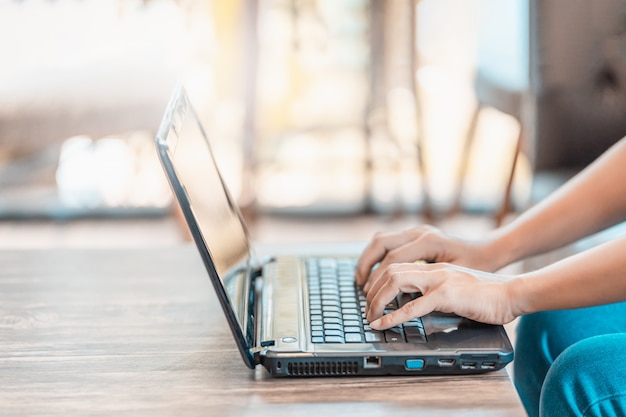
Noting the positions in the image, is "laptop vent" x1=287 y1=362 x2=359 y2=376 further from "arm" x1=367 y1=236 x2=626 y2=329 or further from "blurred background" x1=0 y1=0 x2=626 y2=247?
"blurred background" x1=0 y1=0 x2=626 y2=247

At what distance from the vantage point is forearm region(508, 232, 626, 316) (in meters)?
0.88

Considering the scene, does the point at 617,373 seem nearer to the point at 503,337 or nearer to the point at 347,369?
the point at 503,337

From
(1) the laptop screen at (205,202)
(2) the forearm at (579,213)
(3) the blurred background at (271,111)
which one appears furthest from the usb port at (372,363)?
(3) the blurred background at (271,111)

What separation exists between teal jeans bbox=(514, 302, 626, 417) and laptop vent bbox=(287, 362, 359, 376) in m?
0.23

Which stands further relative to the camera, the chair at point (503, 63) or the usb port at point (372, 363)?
the chair at point (503, 63)

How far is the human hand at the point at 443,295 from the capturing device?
0.84 metres

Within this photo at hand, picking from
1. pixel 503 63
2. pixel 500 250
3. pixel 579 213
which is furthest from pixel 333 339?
pixel 503 63

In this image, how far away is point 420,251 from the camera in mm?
1031

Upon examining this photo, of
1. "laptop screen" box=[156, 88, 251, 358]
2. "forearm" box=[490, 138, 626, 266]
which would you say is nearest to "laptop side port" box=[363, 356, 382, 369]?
"laptop screen" box=[156, 88, 251, 358]

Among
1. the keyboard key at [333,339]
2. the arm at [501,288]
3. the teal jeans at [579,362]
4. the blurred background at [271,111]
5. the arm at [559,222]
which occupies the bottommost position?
the blurred background at [271,111]

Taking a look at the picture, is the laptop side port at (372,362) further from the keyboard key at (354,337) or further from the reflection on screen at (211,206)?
the reflection on screen at (211,206)

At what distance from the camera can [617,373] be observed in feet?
2.72

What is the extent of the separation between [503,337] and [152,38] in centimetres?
197

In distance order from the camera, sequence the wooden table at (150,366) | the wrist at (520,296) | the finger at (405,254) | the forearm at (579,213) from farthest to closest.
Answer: the forearm at (579,213) < the finger at (405,254) < the wrist at (520,296) < the wooden table at (150,366)
